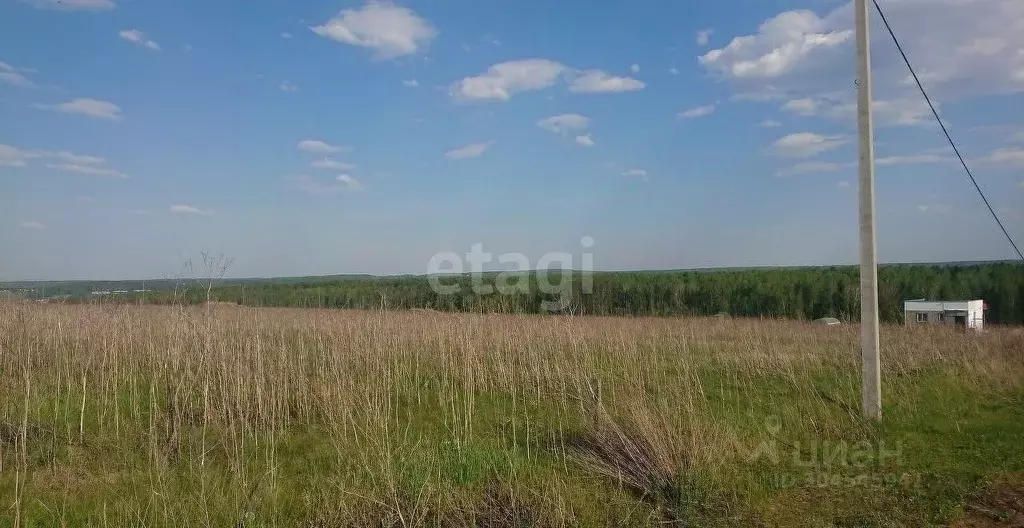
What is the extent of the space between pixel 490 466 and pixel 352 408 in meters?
2.32

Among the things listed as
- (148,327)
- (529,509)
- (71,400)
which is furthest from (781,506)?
(148,327)

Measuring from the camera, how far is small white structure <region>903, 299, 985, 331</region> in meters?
20.8

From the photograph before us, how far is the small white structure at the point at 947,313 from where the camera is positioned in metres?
20.8

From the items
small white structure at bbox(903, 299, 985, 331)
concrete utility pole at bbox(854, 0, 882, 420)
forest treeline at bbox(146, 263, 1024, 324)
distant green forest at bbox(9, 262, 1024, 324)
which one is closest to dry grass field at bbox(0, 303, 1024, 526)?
concrete utility pole at bbox(854, 0, 882, 420)

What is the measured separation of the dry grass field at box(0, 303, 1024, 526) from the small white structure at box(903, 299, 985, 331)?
1263cm

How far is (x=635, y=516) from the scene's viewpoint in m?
4.39

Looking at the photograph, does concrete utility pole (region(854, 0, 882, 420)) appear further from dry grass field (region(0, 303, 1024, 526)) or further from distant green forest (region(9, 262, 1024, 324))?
distant green forest (region(9, 262, 1024, 324))

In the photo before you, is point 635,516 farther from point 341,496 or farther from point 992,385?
point 992,385

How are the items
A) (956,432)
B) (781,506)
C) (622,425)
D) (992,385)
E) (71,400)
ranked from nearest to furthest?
(781,506) < (622,425) < (956,432) < (71,400) < (992,385)

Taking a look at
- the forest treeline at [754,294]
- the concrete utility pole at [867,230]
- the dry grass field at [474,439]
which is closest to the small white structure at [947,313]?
the forest treeline at [754,294]

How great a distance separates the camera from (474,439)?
6148mm

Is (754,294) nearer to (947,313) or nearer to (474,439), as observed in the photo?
(947,313)

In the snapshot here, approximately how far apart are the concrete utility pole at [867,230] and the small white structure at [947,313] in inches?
612

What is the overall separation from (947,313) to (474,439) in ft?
71.4
